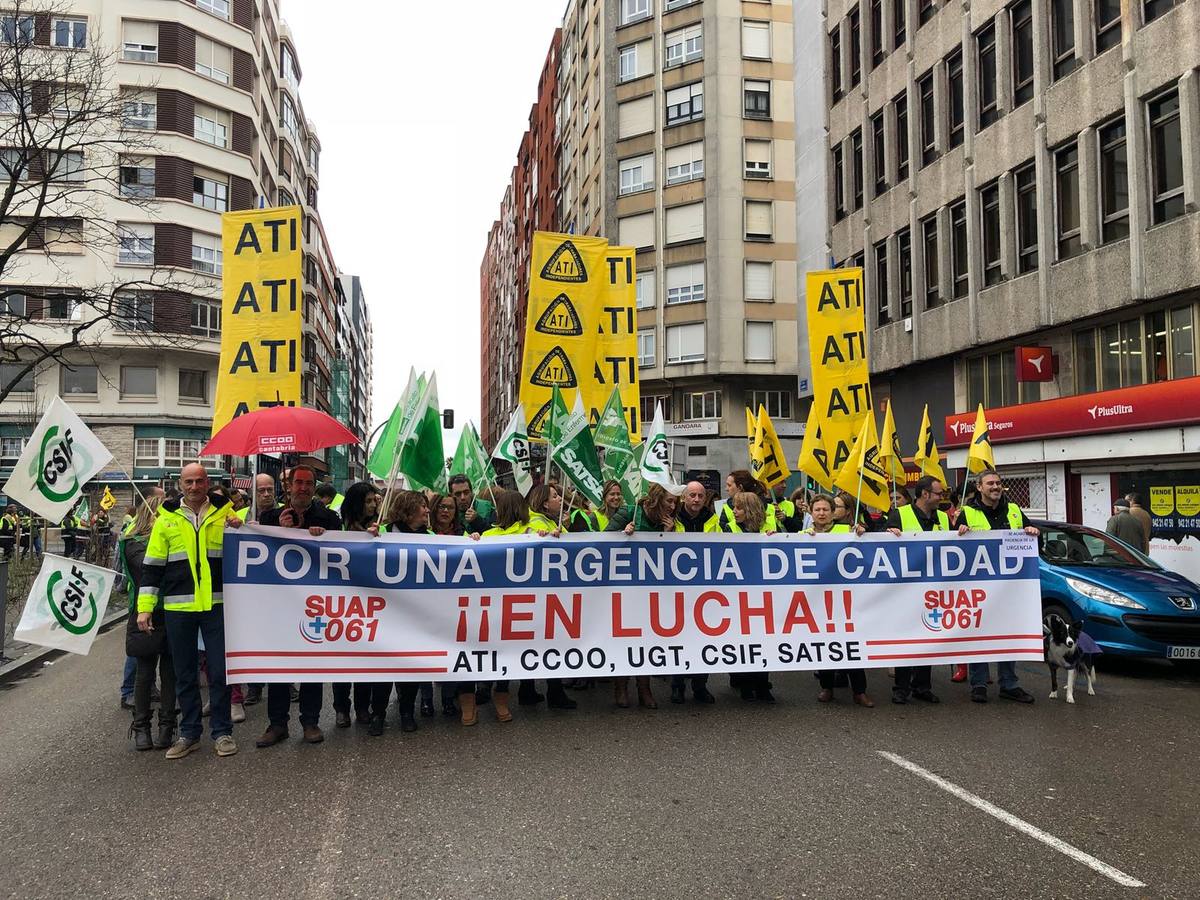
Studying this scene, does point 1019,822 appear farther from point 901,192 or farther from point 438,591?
point 901,192

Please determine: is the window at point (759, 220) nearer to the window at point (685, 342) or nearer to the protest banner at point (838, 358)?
the window at point (685, 342)

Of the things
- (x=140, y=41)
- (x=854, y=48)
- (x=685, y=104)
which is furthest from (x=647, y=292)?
(x=140, y=41)

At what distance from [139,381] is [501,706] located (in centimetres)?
3957

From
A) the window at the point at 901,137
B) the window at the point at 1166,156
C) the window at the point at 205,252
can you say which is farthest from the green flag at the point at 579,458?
the window at the point at 205,252

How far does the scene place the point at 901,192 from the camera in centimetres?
2450

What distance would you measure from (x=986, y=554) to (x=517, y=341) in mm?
63790

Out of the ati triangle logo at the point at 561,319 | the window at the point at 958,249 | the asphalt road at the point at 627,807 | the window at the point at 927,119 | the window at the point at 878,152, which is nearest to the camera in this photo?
the asphalt road at the point at 627,807

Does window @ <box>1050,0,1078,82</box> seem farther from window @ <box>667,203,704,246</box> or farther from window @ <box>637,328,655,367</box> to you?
window @ <box>637,328,655,367</box>

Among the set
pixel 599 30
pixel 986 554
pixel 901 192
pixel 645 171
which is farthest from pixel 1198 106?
pixel 599 30

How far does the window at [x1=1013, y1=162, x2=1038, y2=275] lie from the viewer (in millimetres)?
19531

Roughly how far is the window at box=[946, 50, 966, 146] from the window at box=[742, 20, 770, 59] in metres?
20.3

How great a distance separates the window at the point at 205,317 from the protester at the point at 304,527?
Answer: 3851 cm

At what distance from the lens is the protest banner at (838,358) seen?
1206 centimetres

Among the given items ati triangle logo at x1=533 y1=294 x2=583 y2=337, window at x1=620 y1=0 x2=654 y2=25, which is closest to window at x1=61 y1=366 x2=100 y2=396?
window at x1=620 y1=0 x2=654 y2=25
